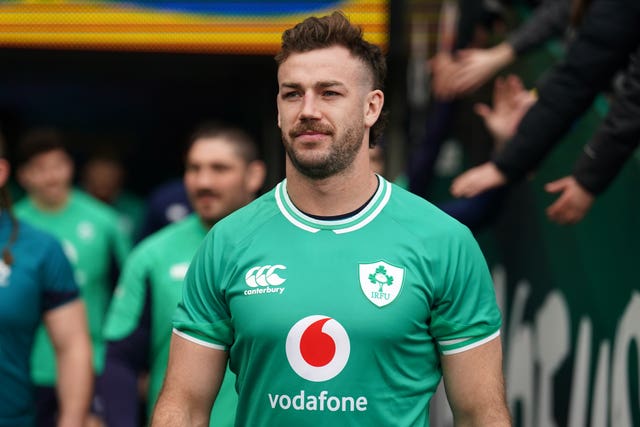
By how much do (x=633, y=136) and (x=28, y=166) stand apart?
5431 millimetres

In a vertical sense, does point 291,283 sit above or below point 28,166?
below

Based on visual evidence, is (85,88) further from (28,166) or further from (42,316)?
(42,316)

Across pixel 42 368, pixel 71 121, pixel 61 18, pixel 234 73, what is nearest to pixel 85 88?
pixel 71 121

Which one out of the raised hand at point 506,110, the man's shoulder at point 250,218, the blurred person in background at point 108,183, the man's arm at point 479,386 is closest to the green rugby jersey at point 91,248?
the blurred person in background at point 108,183

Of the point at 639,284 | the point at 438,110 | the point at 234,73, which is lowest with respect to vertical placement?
the point at 639,284

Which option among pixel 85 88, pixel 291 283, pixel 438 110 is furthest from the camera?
pixel 85 88

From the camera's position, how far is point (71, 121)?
46.1ft

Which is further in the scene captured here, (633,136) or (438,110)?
(438,110)

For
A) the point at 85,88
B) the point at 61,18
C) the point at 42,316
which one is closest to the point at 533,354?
the point at 42,316

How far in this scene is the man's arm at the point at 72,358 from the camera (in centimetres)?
538

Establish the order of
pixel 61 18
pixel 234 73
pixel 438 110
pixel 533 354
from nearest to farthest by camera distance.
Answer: pixel 533 354 < pixel 438 110 < pixel 61 18 < pixel 234 73

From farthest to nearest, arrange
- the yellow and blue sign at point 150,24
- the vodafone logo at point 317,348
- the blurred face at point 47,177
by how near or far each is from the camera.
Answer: the yellow and blue sign at point 150,24 → the blurred face at point 47,177 → the vodafone logo at point 317,348

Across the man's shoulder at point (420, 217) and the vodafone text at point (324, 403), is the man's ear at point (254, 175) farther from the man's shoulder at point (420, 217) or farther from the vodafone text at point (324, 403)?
the vodafone text at point (324, 403)

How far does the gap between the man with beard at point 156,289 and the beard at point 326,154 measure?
194cm
